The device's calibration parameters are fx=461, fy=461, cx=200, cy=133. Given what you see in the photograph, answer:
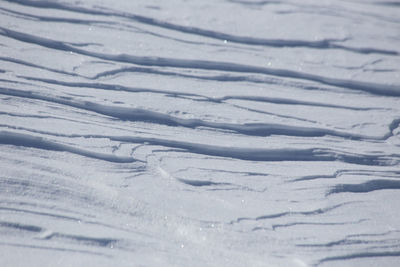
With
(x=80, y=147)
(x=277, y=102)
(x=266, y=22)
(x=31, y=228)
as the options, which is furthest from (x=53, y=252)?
(x=266, y=22)

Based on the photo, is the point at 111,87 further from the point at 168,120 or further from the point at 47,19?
the point at 47,19

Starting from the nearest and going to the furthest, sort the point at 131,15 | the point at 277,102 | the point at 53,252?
the point at 53,252 → the point at 277,102 → the point at 131,15

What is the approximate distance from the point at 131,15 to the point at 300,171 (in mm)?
664

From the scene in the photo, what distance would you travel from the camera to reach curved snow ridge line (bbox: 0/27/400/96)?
114 centimetres

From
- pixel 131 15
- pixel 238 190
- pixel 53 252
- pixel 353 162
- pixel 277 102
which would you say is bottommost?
pixel 53 252

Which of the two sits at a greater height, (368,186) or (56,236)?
(368,186)

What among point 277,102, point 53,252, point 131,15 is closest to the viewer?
point 53,252

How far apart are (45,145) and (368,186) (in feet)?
2.13

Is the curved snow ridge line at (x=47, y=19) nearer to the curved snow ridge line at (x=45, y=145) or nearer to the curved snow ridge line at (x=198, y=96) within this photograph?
the curved snow ridge line at (x=198, y=96)

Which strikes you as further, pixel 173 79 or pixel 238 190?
pixel 173 79

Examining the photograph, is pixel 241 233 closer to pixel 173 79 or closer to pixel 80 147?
pixel 80 147

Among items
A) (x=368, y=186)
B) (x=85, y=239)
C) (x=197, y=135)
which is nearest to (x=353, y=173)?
(x=368, y=186)

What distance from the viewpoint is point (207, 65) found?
1.17m

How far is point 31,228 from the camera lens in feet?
2.43
